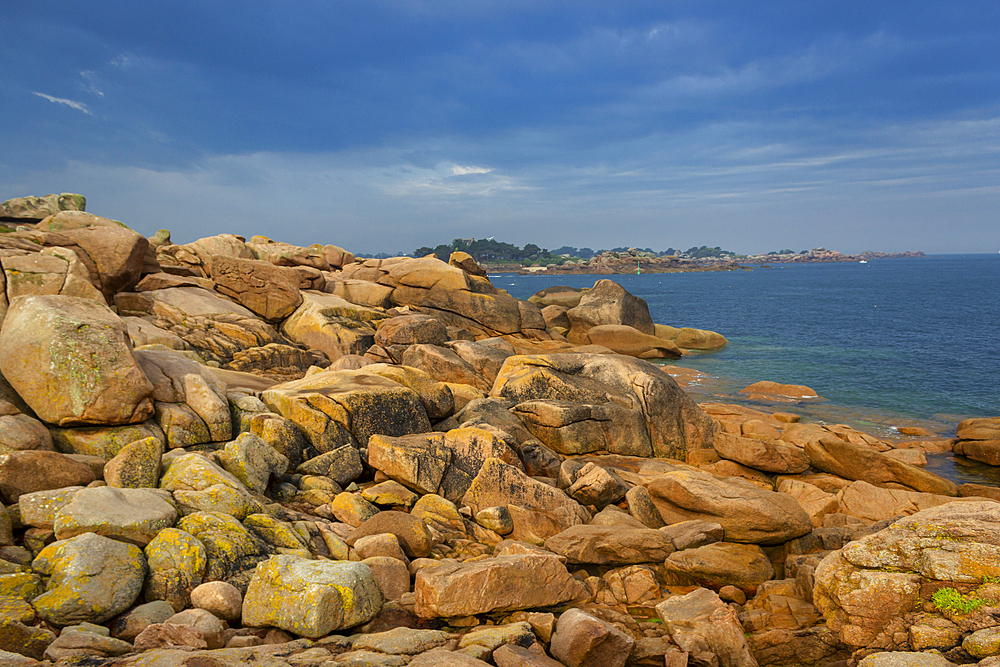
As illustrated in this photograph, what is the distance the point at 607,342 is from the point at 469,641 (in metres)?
37.8

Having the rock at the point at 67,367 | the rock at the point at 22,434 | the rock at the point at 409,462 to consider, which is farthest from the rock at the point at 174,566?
the rock at the point at 409,462

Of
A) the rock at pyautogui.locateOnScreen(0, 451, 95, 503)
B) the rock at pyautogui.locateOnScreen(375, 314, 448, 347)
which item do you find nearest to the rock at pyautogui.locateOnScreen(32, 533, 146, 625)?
the rock at pyautogui.locateOnScreen(0, 451, 95, 503)

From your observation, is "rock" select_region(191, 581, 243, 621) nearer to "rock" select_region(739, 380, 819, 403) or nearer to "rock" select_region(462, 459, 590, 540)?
"rock" select_region(462, 459, 590, 540)

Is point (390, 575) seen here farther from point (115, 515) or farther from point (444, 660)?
point (115, 515)

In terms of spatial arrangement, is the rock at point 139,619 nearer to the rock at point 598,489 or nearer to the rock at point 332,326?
the rock at point 598,489

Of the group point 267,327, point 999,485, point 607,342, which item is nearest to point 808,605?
point 999,485

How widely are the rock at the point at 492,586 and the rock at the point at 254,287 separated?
22.0 m

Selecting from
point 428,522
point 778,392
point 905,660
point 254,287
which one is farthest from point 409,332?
point 778,392

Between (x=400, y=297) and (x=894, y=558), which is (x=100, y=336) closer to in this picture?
(x=894, y=558)

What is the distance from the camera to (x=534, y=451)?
14781mm

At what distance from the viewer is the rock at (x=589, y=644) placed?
23.6ft

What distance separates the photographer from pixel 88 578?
22.2 feet

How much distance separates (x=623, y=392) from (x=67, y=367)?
48.8 ft

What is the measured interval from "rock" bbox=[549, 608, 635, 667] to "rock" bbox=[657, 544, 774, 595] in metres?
3.18
